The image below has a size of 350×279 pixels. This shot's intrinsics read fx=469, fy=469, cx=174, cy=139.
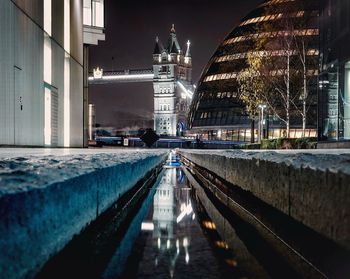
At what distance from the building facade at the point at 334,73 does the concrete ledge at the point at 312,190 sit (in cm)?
1711

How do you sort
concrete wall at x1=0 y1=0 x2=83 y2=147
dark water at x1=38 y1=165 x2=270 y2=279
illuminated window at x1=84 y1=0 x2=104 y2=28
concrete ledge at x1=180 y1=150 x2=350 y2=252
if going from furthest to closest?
1. illuminated window at x1=84 y1=0 x2=104 y2=28
2. concrete wall at x1=0 y1=0 x2=83 y2=147
3. dark water at x1=38 y1=165 x2=270 y2=279
4. concrete ledge at x1=180 y1=150 x2=350 y2=252

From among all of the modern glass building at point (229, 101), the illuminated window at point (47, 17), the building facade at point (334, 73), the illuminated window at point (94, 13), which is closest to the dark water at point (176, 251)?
the building facade at point (334, 73)

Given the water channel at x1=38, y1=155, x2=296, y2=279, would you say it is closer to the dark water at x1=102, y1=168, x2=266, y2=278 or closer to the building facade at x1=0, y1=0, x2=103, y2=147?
the dark water at x1=102, y1=168, x2=266, y2=278

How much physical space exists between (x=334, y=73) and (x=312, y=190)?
22.3 metres


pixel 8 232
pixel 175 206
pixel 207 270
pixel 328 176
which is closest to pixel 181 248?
pixel 207 270

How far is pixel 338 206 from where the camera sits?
8.05 ft

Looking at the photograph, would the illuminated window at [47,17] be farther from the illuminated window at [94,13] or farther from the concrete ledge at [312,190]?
the concrete ledge at [312,190]

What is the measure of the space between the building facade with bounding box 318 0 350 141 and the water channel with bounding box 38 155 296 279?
17573 millimetres

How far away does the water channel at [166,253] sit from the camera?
2650mm

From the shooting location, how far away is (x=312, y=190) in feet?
9.89

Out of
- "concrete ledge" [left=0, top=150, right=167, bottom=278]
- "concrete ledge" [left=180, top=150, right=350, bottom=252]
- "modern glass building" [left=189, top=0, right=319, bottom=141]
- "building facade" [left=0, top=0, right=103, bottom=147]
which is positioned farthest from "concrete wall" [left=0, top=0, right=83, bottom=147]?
"modern glass building" [left=189, top=0, right=319, bottom=141]

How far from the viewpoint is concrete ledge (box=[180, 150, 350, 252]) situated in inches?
94.3

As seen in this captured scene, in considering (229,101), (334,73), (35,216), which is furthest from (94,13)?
(229,101)

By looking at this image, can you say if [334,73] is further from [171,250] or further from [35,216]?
[35,216]
